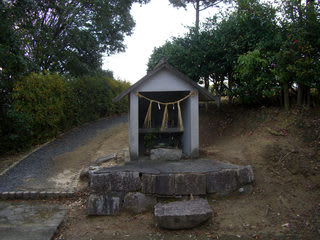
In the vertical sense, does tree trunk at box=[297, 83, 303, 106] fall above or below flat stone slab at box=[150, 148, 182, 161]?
above

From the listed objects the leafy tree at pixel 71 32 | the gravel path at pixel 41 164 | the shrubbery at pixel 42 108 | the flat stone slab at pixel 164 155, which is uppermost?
the leafy tree at pixel 71 32

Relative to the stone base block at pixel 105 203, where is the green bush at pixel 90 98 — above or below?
above

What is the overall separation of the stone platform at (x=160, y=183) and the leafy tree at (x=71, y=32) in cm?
704

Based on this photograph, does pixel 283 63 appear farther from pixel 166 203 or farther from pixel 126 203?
pixel 126 203

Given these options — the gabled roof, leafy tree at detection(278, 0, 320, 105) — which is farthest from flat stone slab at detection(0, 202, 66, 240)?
leafy tree at detection(278, 0, 320, 105)

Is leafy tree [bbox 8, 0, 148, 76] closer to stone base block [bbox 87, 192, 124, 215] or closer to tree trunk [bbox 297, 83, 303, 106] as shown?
stone base block [bbox 87, 192, 124, 215]

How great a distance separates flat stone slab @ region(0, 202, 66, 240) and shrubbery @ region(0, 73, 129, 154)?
4.00 m

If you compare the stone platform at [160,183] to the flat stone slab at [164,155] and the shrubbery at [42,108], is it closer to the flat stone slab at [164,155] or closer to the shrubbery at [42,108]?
the flat stone slab at [164,155]

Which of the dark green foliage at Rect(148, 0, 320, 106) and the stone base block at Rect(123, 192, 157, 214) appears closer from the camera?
the stone base block at Rect(123, 192, 157, 214)

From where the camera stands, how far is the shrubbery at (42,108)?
9.28 metres

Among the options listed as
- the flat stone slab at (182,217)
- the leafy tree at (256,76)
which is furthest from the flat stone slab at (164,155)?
the leafy tree at (256,76)

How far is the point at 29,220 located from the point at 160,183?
2.64m

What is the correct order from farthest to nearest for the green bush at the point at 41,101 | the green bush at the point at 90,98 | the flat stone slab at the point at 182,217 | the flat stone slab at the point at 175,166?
the green bush at the point at 90,98 < the green bush at the point at 41,101 < the flat stone slab at the point at 175,166 < the flat stone slab at the point at 182,217

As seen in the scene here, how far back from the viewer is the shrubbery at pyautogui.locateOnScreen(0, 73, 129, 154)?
9281mm
